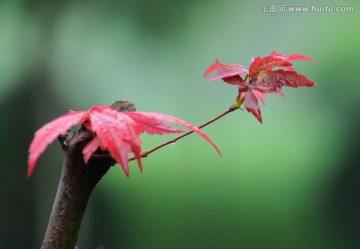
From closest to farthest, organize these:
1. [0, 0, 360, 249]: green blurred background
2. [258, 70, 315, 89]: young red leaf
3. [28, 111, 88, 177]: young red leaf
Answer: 1. [28, 111, 88, 177]: young red leaf
2. [258, 70, 315, 89]: young red leaf
3. [0, 0, 360, 249]: green blurred background

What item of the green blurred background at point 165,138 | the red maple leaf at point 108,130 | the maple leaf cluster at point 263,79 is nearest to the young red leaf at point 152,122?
the red maple leaf at point 108,130

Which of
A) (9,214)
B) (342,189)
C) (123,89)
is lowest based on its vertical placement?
(9,214)

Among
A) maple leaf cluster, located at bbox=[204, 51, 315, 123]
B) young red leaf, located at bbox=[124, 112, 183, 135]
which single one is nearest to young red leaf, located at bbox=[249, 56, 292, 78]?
maple leaf cluster, located at bbox=[204, 51, 315, 123]

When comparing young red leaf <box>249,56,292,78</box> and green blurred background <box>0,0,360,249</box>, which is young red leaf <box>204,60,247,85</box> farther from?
green blurred background <box>0,0,360,249</box>

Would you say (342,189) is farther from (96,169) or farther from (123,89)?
(96,169)

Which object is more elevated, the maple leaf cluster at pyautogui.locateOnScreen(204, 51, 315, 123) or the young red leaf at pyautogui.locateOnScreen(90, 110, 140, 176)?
the maple leaf cluster at pyautogui.locateOnScreen(204, 51, 315, 123)

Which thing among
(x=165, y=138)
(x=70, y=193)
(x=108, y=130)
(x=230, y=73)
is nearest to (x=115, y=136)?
(x=108, y=130)

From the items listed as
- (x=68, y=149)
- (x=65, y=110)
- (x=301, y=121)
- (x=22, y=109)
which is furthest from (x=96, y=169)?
(x=22, y=109)

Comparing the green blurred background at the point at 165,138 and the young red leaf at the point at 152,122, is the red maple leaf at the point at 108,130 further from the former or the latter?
the green blurred background at the point at 165,138

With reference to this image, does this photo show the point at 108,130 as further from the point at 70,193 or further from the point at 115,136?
the point at 70,193
